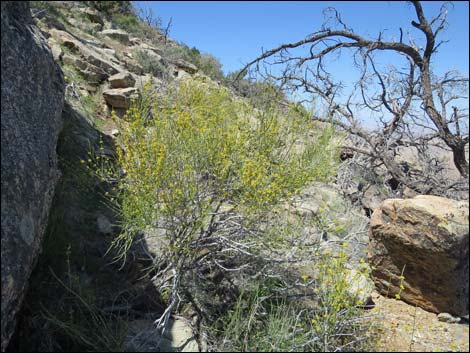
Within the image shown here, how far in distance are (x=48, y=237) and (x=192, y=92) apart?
113 inches

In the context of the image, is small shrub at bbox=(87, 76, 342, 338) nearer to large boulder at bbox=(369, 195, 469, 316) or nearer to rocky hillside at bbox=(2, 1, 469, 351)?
rocky hillside at bbox=(2, 1, 469, 351)

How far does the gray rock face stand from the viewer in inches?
77.9

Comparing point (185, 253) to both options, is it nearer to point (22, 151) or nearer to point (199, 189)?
point (199, 189)

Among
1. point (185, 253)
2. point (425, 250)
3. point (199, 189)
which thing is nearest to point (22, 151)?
point (199, 189)

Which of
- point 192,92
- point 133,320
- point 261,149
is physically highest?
point 192,92

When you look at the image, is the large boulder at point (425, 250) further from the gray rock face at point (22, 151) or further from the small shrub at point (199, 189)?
the gray rock face at point (22, 151)

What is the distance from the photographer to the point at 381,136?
6004 millimetres

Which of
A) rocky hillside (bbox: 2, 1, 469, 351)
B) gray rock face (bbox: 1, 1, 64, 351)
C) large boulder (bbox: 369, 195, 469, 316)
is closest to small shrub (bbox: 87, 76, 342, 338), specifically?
rocky hillside (bbox: 2, 1, 469, 351)

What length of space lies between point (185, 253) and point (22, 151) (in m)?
1.51

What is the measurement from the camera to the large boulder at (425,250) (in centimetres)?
327

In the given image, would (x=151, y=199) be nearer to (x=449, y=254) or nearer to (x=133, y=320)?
(x=133, y=320)

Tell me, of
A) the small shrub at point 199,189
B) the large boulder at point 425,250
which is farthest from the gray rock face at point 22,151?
the large boulder at point 425,250

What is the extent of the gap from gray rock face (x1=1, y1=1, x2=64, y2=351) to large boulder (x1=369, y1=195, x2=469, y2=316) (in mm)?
2644

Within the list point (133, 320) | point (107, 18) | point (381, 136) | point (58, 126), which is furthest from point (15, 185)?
point (107, 18)
